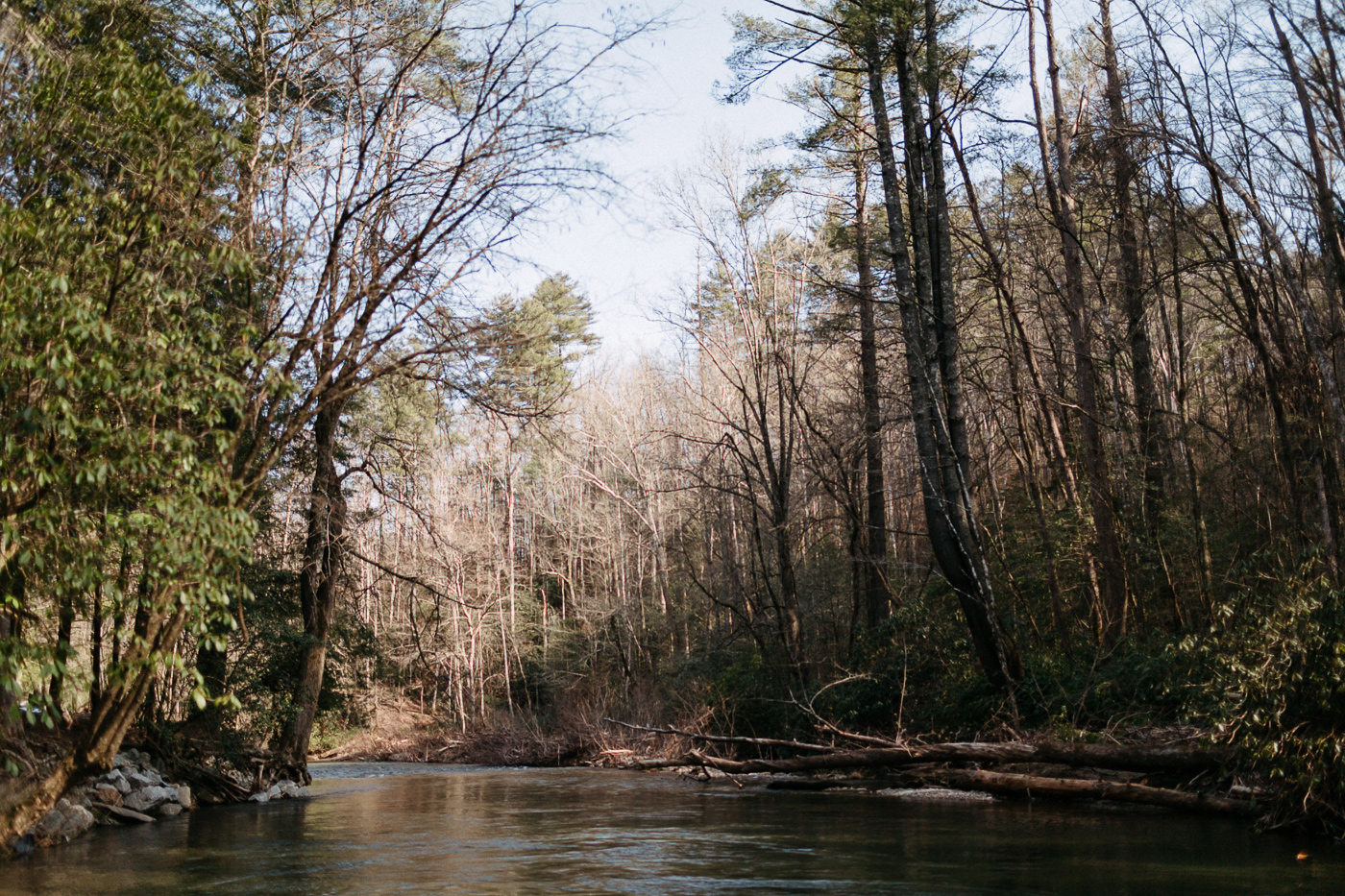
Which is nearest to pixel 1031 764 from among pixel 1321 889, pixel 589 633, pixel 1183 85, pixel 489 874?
→ pixel 1321 889

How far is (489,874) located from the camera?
7055 millimetres

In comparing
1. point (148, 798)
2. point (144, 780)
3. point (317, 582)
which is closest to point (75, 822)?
point (148, 798)

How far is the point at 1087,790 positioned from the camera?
9844 mm

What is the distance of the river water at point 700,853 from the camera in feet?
20.7

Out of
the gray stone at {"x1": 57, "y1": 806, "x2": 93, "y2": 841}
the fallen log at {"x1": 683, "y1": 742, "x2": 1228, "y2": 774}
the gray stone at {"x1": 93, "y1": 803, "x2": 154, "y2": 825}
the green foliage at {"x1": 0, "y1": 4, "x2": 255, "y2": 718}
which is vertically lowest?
the gray stone at {"x1": 93, "y1": 803, "x2": 154, "y2": 825}

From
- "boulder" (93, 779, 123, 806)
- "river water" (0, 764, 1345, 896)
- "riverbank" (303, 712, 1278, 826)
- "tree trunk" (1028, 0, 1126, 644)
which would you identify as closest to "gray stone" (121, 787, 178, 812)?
"boulder" (93, 779, 123, 806)

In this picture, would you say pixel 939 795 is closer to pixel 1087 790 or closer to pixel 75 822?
pixel 1087 790

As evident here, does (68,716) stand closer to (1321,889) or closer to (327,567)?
(327,567)

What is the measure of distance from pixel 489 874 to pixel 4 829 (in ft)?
13.9

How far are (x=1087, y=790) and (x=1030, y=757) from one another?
0.76m

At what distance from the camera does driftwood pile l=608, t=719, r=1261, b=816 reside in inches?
353

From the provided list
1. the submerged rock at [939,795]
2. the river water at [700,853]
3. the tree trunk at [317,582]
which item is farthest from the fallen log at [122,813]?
the submerged rock at [939,795]

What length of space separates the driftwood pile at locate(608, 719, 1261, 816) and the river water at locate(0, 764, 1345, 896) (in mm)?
211

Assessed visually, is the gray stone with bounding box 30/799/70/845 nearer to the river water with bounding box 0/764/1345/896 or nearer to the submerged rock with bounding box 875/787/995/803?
the river water with bounding box 0/764/1345/896
